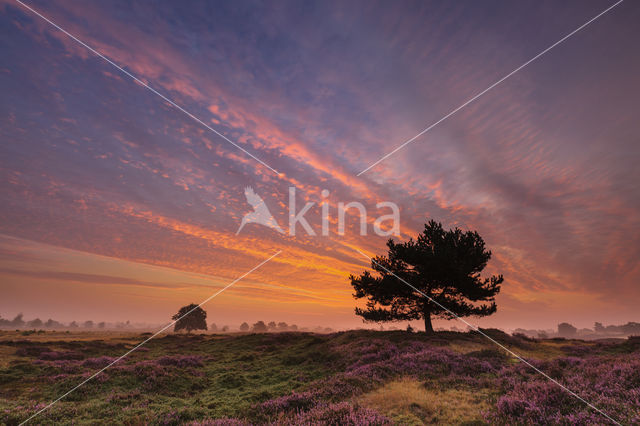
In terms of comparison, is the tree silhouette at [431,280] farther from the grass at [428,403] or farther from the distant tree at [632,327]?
the distant tree at [632,327]

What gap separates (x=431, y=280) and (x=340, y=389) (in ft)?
66.9

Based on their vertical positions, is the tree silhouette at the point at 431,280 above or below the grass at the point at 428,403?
above

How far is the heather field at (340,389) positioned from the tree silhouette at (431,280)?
22.9ft

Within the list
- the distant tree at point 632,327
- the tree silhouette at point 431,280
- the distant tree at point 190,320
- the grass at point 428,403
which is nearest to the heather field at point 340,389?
the grass at point 428,403

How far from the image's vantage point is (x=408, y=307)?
30797 mm

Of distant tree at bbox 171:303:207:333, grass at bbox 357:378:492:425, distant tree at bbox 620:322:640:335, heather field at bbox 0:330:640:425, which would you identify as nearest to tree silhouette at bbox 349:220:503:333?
heather field at bbox 0:330:640:425

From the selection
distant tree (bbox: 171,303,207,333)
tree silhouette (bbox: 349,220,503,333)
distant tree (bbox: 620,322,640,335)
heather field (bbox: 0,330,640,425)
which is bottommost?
distant tree (bbox: 620,322,640,335)

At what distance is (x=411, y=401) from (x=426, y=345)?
43.4 ft

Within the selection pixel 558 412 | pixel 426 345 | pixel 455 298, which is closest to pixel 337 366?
pixel 426 345

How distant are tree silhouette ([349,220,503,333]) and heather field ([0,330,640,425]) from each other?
22.9 ft

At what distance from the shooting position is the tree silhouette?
28.0 meters

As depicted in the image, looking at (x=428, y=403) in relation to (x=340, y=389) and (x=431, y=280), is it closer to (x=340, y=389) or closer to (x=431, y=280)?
(x=340, y=389)

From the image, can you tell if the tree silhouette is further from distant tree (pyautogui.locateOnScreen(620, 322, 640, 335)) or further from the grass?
distant tree (pyautogui.locateOnScreen(620, 322, 640, 335))

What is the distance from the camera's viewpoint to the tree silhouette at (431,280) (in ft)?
91.7
